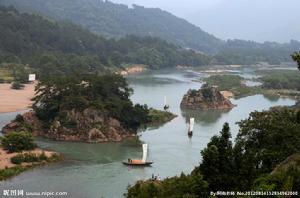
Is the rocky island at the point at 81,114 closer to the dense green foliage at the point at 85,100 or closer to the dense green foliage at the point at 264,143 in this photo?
the dense green foliage at the point at 85,100

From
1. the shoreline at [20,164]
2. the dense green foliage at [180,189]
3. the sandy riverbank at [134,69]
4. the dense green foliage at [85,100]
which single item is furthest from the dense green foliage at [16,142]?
the sandy riverbank at [134,69]

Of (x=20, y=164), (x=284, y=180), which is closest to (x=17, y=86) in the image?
(x=20, y=164)

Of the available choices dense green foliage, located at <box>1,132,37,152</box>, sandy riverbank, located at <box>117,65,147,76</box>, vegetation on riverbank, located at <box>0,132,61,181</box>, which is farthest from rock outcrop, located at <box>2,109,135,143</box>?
sandy riverbank, located at <box>117,65,147,76</box>

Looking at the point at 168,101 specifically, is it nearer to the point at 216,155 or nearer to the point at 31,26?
the point at 216,155

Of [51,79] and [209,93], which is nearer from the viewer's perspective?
[51,79]

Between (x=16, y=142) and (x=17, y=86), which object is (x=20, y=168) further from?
(x=17, y=86)

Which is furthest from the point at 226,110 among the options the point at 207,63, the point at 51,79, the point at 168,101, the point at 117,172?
the point at 207,63

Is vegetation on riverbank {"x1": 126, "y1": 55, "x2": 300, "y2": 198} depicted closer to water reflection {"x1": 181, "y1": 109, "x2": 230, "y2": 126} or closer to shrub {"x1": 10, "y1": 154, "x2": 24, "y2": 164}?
shrub {"x1": 10, "y1": 154, "x2": 24, "y2": 164}
